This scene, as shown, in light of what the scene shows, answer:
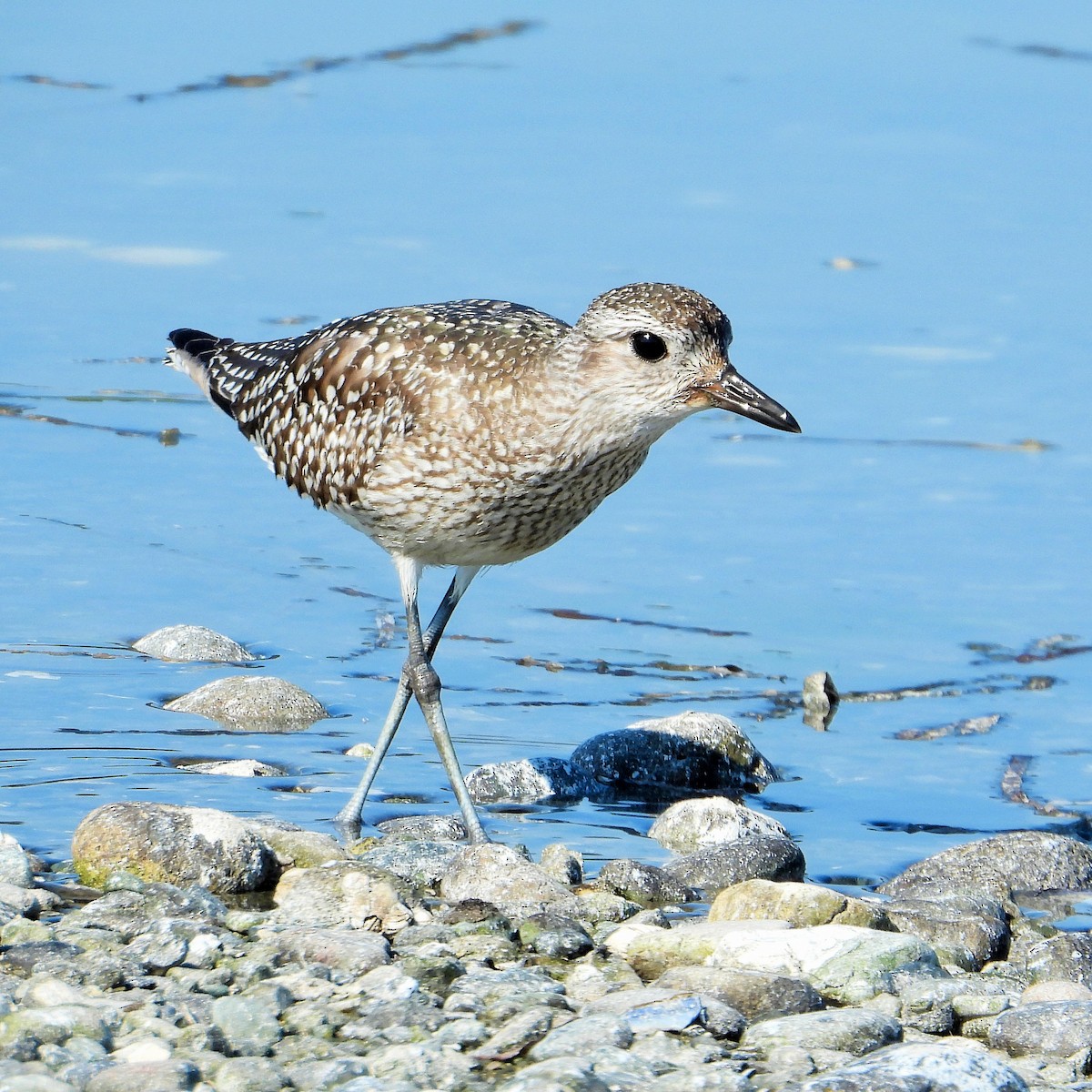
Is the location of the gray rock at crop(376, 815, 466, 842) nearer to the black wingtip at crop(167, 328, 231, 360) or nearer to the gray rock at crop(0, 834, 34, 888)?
the gray rock at crop(0, 834, 34, 888)

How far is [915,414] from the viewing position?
440 inches

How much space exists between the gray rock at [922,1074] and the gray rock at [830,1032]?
298 millimetres

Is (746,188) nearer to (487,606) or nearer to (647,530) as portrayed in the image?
(647,530)

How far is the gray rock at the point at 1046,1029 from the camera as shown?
16.7ft

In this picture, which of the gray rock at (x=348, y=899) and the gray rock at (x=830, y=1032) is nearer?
the gray rock at (x=830, y=1032)

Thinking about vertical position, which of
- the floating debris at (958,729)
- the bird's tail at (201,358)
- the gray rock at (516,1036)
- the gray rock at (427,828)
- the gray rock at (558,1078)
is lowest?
the gray rock at (427,828)

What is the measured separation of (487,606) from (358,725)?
146 centimetres

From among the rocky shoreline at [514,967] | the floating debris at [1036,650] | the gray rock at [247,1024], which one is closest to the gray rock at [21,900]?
the rocky shoreline at [514,967]

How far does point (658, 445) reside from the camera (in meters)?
11.0

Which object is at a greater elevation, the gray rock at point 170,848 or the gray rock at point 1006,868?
the gray rock at point 170,848

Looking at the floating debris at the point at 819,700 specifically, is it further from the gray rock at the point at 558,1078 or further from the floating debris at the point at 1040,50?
the floating debris at the point at 1040,50

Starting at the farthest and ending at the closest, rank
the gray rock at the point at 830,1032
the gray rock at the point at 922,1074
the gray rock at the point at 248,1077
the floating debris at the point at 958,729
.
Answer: the floating debris at the point at 958,729, the gray rock at the point at 830,1032, the gray rock at the point at 248,1077, the gray rock at the point at 922,1074

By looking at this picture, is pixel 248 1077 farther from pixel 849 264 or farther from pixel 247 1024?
pixel 849 264

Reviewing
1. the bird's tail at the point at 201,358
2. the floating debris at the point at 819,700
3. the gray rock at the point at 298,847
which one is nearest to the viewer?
the gray rock at the point at 298,847
